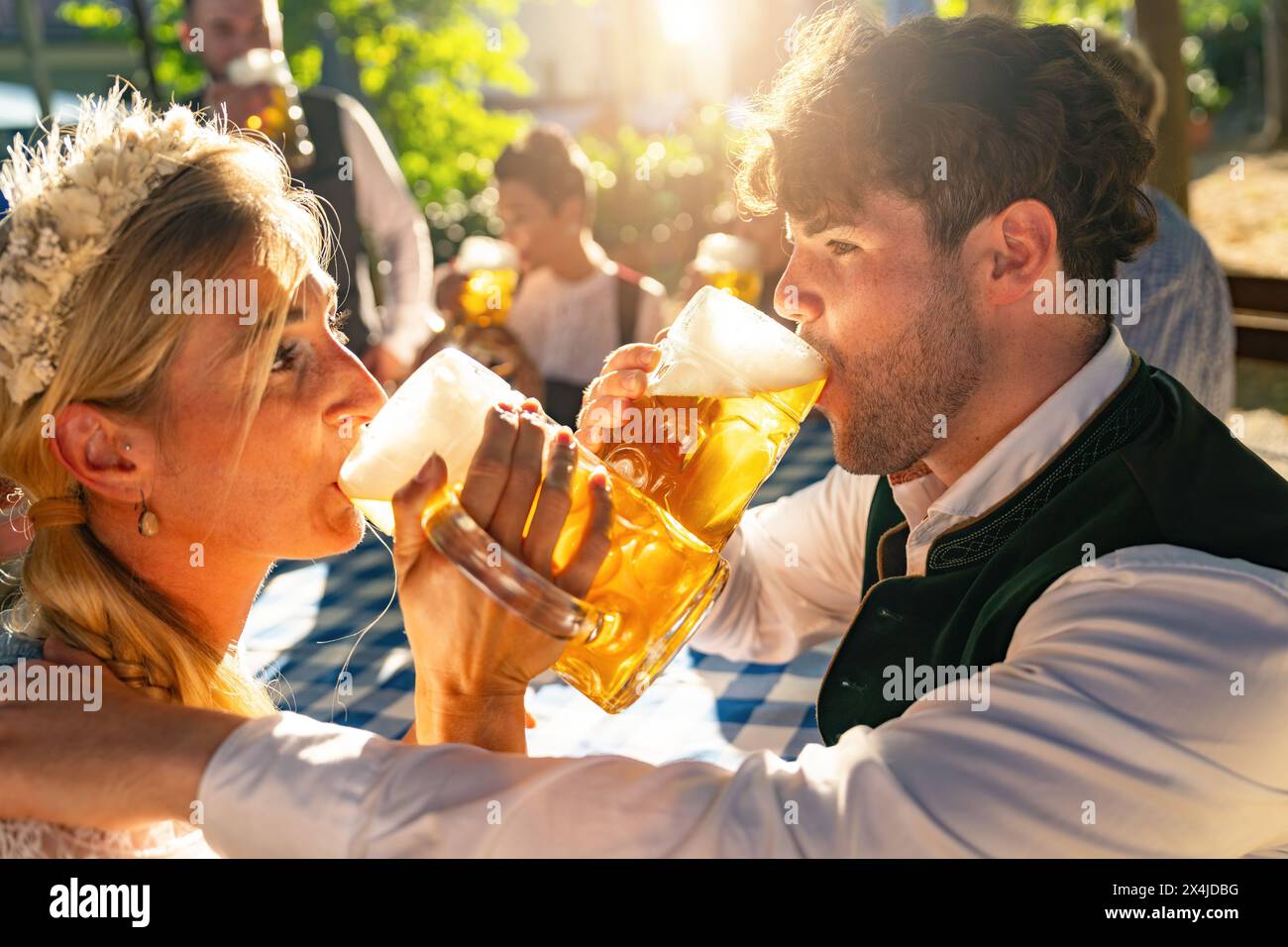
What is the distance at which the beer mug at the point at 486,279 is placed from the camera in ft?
Answer: 11.1

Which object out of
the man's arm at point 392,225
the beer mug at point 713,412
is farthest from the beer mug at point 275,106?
the beer mug at point 713,412

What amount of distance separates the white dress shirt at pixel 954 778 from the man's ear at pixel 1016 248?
0.53 m

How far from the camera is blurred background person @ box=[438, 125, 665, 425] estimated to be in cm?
407

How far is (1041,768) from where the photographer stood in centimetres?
103

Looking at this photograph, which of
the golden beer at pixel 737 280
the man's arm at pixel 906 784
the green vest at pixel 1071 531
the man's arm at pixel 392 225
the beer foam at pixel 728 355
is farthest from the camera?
the man's arm at pixel 392 225

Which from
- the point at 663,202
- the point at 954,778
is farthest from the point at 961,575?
A: the point at 663,202

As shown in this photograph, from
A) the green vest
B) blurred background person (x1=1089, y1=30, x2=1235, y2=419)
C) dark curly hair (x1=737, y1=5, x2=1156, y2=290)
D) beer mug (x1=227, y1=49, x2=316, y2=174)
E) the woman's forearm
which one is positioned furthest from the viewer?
beer mug (x1=227, y1=49, x2=316, y2=174)

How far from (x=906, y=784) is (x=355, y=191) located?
3.46 meters

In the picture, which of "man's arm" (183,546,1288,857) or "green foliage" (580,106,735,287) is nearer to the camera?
"man's arm" (183,546,1288,857)

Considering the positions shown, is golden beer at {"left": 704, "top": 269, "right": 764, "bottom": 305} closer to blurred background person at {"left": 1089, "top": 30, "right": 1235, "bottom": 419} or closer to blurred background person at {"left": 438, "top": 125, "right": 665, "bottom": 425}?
blurred background person at {"left": 438, "top": 125, "right": 665, "bottom": 425}

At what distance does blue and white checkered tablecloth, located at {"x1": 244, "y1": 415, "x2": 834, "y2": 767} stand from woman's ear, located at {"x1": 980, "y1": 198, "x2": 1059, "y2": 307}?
809mm

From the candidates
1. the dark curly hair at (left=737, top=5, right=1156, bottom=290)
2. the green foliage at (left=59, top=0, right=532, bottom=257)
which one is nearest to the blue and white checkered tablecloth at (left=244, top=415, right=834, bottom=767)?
the dark curly hair at (left=737, top=5, right=1156, bottom=290)

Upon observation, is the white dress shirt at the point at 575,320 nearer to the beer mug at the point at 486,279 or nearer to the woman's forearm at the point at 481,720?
the beer mug at the point at 486,279
